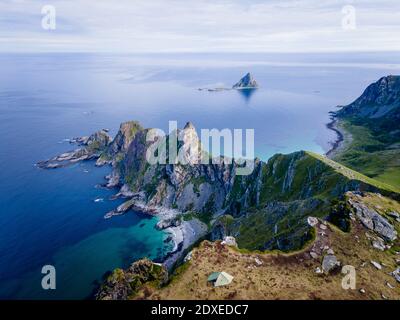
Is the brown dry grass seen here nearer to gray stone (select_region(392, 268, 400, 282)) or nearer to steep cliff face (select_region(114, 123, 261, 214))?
gray stone (select_region(392, 268, 400, 282))

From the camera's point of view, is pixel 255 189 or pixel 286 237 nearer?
pixel 286 237

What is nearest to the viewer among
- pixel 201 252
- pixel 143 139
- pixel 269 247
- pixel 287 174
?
pixel 201 252

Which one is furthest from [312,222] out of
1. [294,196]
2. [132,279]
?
[294,196]

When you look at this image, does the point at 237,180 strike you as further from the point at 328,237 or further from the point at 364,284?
the point at 364,284

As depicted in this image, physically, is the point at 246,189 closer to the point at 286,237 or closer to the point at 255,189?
the point at 255,189

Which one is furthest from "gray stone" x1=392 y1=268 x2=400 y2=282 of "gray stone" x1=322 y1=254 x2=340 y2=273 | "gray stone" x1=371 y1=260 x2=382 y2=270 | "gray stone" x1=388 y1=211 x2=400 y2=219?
"gray stone" x1=388 y1=211 x2=400 y2=219

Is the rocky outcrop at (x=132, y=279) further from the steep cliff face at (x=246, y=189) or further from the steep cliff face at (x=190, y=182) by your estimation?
the steep cliff face at (x=190, y=182)

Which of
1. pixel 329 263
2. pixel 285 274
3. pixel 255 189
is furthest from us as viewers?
pixel 255 189
